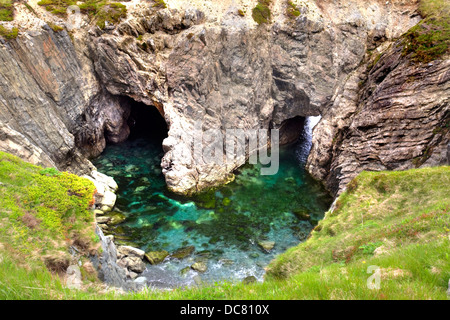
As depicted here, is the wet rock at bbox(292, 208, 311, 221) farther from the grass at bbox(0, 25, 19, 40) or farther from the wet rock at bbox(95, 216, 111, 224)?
the grass at bbox(0, 25, 19, 40)

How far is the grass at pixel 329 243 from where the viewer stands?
783cm

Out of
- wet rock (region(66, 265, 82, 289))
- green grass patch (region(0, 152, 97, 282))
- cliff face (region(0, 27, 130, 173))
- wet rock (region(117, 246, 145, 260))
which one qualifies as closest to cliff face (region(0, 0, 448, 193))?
cliff face (region(0, 27, 130, 173))

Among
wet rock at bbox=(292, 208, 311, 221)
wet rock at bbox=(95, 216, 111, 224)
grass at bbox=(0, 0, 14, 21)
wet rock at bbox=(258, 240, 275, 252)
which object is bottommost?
wet rock at bbox=(258, 240, 275, 252)

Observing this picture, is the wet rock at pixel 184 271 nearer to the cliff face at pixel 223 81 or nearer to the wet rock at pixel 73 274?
the wet rock at pixel 73 274

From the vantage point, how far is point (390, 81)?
1212 inches

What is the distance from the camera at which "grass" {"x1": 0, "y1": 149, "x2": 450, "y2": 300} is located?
308 inches

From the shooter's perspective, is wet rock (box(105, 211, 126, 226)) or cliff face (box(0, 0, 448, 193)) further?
cliff face (box(0, 0, 448, 193))

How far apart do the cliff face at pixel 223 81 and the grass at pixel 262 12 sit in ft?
2.51

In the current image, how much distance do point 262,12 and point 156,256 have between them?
34.1m

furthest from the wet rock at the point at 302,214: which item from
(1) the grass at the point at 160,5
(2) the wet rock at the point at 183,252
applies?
(1) the grass at the point at 160,5

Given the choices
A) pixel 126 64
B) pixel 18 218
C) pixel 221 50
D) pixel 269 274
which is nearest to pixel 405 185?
pixel 269 274

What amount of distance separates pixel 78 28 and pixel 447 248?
136 feet

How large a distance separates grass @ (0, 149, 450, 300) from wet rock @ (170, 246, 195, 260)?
9.32 m
